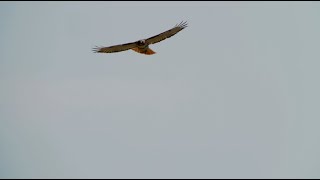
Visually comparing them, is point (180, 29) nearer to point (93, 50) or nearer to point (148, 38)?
point (148, 38)

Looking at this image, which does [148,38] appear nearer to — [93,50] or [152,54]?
[152,54]

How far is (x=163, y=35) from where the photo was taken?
124 feet

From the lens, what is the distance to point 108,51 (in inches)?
1540

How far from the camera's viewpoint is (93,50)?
38.7 meters

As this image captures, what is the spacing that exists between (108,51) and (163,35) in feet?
11.1

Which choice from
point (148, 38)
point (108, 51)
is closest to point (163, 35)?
point (148, 38)

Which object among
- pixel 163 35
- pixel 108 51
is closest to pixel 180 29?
pixel 163 35

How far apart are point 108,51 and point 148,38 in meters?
2.93

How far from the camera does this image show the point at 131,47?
3809cm

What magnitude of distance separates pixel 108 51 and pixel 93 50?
35.3 inches

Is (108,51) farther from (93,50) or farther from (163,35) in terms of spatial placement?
(163,35)

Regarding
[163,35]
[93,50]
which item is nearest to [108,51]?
[93,50]

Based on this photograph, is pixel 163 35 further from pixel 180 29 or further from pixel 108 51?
pixel 108 51

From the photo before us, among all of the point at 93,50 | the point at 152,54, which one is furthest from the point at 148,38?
the point at 93,50
